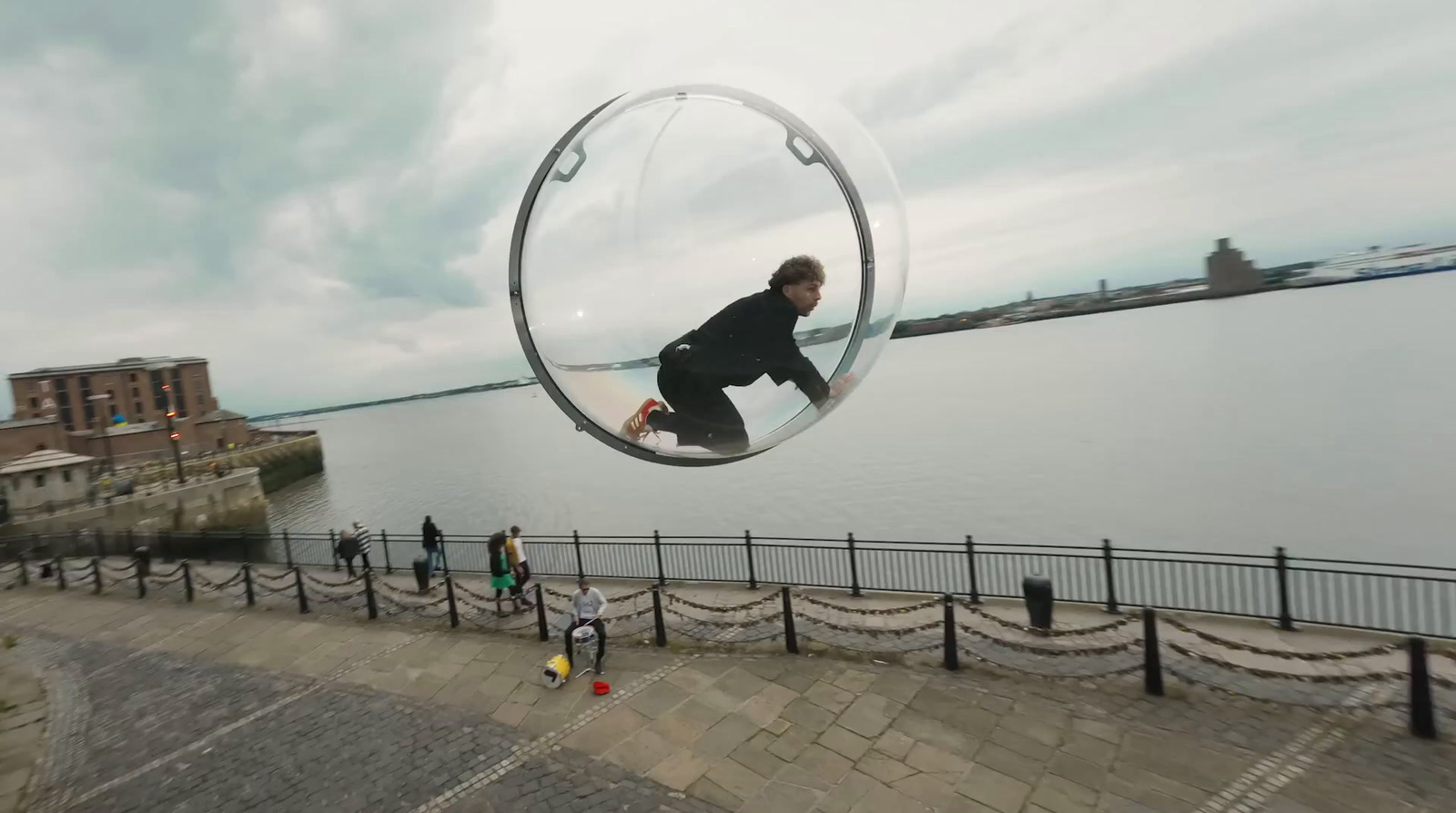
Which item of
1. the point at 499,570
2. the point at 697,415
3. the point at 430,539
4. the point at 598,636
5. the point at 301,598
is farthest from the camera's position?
the point at 430,539

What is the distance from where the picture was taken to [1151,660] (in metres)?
6.88

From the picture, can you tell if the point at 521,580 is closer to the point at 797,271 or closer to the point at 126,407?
the point at 797,271

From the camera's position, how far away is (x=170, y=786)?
6.81 m

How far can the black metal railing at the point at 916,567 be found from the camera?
1138 centimetres

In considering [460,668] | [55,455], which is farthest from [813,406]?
[55,455]

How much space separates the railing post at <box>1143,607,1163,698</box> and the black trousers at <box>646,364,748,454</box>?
6.28 meters

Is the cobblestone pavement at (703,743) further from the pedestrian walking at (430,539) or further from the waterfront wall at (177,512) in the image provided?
the waterfront wall at (177,512)

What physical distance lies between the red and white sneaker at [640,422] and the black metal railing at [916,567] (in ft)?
26.4

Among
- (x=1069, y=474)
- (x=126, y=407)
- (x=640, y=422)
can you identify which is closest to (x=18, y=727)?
(x=640, y=422)

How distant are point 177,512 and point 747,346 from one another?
149ft

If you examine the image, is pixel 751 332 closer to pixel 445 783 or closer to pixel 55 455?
pixel 445 783

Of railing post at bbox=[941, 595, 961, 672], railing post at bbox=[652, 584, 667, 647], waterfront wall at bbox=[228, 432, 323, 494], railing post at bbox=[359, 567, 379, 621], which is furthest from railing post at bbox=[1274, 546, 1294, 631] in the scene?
waterfront wall at bbox=[228, 432, 323, 494]

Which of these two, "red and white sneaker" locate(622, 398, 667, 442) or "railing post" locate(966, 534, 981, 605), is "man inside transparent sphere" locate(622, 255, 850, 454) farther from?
"railing post" locate(966, 534, 981, 605)

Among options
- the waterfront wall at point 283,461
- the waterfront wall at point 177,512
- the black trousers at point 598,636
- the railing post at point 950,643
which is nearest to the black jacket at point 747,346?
the railing post at point 950,643
